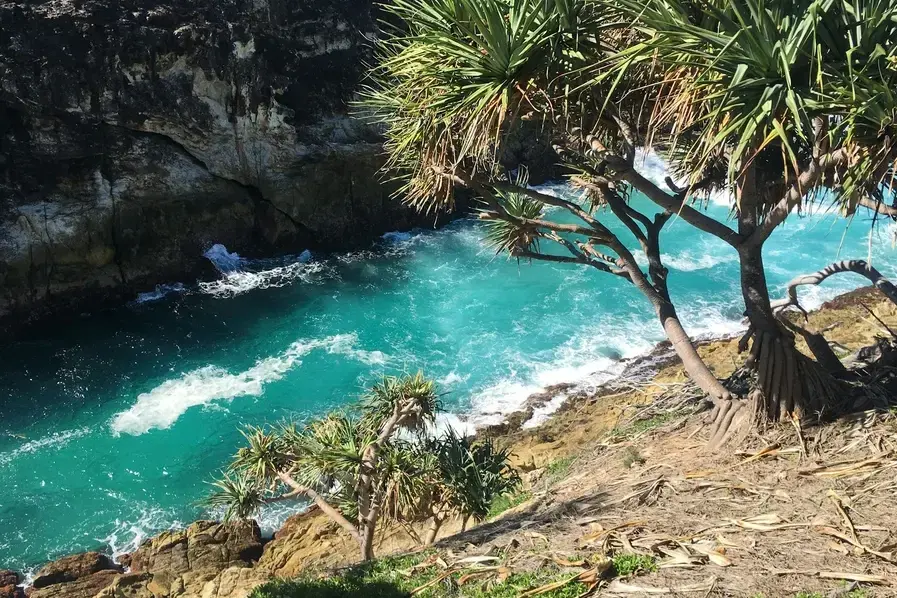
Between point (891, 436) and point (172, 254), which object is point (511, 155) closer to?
point (172, 254)

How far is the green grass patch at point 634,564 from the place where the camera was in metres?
5.17

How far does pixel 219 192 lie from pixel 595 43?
68.3 ft

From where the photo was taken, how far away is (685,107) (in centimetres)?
565

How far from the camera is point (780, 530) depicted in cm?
535

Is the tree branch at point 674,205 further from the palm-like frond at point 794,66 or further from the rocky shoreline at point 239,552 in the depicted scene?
the rocky shoreline at point 239,552

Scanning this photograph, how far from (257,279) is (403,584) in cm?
1915

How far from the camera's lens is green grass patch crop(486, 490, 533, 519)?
31.2ft

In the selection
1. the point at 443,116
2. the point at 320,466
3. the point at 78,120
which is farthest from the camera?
the point at 78,120

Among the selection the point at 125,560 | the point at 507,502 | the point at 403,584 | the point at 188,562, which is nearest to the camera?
the point at 403,584

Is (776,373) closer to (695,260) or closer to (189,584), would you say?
(189,584)

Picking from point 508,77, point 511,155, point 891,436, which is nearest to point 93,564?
point 508,77

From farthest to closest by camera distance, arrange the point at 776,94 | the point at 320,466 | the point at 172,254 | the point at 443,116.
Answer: the point at 172,254, the point at 320,466, the point at 443,116, the point at 776,94

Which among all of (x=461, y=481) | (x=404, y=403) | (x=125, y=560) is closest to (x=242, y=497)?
(x=404, y=403)

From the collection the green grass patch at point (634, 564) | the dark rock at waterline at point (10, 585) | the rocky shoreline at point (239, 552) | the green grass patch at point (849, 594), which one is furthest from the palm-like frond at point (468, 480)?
the dark rock at waterline at point (10, 585)
